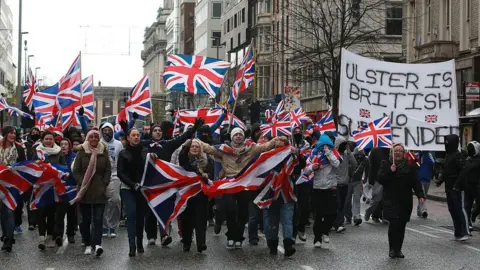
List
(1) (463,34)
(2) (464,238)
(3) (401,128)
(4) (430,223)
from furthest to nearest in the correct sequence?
1. (1) (463,34)
2. (4) (430,223)
3. (3) (401,128)
4. (2) (464,238)

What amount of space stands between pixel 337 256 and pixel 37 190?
4357 millimetres

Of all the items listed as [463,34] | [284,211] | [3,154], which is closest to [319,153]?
[284,211]

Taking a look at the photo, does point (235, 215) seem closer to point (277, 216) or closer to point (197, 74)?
point (277, 216)

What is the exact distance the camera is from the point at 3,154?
1485 cm

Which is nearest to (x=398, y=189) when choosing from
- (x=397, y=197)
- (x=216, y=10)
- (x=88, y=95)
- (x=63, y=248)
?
(x=397, y=197)

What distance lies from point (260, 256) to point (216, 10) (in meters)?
103

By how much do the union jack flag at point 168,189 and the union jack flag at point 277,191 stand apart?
3.15 feet

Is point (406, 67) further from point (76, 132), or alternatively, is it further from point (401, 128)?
point (76, 132)

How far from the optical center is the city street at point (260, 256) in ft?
→ 42.5

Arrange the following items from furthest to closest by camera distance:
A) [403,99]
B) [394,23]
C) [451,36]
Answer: [394,23] < [451,36] < [403,99]

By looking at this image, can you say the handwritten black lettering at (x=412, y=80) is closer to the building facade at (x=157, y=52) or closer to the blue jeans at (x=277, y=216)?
the blue jeans at (x=277, y=216)

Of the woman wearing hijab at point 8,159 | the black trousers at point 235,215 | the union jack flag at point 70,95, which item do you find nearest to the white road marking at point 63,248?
the woman wearing hijab at point 8,159

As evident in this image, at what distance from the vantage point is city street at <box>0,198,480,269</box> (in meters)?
13.0

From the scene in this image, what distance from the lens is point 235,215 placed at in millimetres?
14891
